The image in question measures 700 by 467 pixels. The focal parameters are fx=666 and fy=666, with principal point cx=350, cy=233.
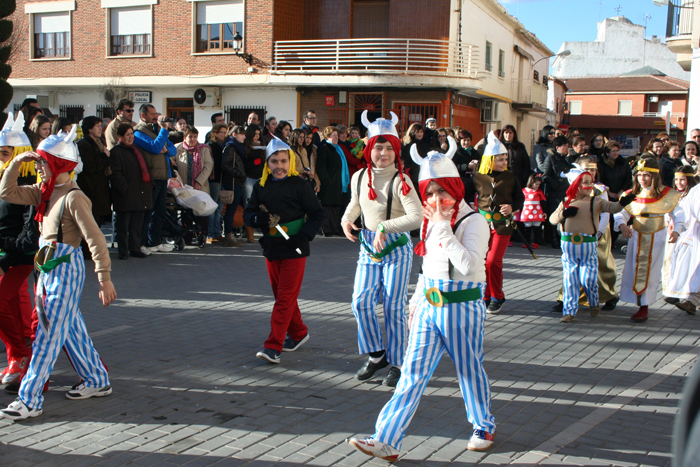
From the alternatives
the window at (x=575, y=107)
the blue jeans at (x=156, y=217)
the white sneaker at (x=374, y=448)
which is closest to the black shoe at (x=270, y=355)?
the white sneaker at (x=374, y=448)

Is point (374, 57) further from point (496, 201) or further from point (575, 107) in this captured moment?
point (575, 107)

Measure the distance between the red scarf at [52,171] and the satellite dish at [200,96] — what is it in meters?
22.8

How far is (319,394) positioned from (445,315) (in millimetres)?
1518

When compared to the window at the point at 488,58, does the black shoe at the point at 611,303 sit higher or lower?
lower

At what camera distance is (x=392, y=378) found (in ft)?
17.1

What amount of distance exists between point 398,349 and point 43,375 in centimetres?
257

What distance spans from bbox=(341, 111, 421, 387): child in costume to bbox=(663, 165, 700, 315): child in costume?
4.47m

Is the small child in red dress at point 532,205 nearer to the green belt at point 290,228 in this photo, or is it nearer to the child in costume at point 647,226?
the child in costume at point 647,226

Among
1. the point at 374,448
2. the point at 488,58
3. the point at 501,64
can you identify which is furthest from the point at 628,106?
the point at 374,448

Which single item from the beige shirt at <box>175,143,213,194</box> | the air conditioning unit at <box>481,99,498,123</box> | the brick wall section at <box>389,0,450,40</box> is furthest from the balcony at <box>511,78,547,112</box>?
the beige shirt at <box>175,143,213,194</box>

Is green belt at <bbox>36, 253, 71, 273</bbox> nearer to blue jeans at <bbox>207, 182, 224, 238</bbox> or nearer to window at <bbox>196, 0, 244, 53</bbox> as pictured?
blue jeans at <bbox>207, 182, 224, 238</bbox>

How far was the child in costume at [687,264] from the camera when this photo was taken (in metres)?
8.10

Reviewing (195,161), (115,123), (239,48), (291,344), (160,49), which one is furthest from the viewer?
(160,49)

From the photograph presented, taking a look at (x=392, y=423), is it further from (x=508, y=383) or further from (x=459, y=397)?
(x=508, y=383)
